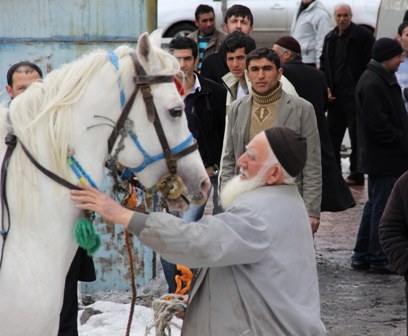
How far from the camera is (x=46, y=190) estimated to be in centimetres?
403

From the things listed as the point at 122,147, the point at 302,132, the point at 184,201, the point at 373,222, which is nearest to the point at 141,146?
the point at 122,147

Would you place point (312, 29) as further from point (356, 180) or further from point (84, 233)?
point (84, 233)

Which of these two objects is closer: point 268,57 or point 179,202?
point 179,202

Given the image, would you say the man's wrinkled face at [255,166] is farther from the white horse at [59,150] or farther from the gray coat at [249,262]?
the white horse at [59,150]

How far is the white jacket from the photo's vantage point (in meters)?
12.8

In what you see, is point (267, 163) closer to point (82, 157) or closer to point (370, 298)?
point (82, 157)

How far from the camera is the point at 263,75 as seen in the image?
6.89m

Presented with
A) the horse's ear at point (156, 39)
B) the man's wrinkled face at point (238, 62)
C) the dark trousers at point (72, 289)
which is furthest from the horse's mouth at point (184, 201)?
the man's wrinkled face at point (238, 62)

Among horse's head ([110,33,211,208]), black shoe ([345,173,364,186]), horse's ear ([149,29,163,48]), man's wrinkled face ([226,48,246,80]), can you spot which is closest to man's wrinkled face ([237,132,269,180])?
horse's head ([110,33,211,208])

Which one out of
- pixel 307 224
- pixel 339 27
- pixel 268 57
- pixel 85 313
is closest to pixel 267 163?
pixel 307 224

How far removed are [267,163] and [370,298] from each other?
13.7 feet

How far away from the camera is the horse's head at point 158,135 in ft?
13.5

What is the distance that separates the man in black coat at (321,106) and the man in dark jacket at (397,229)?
232 centimetres

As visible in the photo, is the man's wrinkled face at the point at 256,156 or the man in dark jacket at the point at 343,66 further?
the man in dark jacket at the point at 343,66
